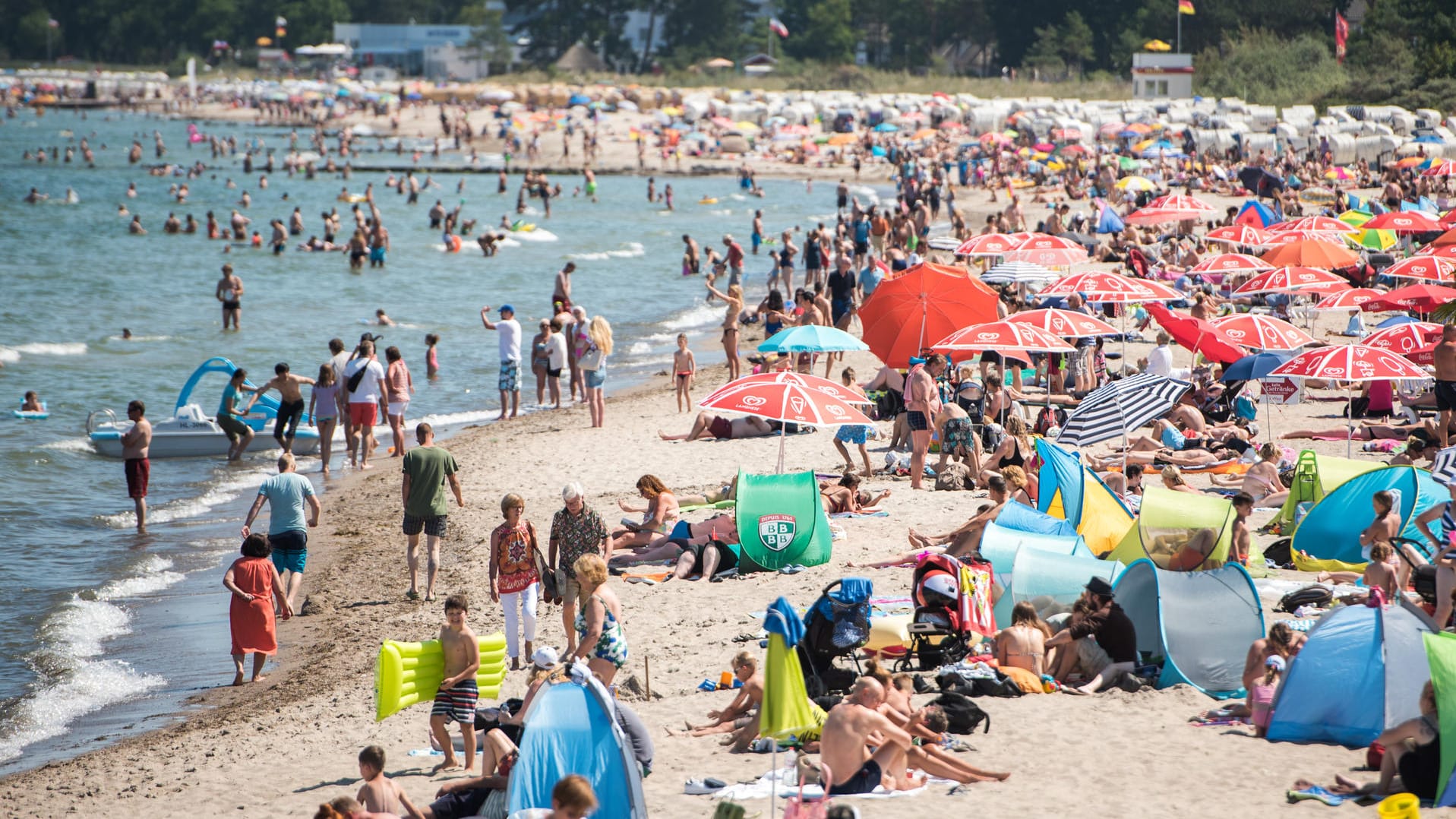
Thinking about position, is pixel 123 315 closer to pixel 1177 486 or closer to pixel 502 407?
pixel 502 407

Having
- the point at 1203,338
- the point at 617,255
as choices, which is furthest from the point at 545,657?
the point at 617,255

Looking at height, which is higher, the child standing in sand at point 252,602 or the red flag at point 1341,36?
the red flag at point 1341,36

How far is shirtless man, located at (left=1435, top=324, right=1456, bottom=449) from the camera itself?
12.9m

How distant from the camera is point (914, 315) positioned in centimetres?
1438

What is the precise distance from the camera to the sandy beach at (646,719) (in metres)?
6.69

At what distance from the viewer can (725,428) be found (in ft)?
50.6

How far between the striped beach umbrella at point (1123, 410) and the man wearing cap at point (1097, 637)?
11.8 ft

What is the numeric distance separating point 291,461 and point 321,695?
1.96 m

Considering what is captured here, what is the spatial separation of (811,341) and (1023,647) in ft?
16.3

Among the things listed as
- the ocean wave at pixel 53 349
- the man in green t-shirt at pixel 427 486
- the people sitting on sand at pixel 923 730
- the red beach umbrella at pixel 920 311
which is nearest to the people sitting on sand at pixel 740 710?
the people sitting on sand at pixel 923 730

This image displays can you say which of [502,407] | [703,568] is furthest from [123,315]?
[703,568]

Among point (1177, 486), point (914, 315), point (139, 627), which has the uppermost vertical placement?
point (914, 315)

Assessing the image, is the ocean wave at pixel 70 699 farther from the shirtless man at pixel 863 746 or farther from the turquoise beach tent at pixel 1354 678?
the turquoise beach tent at pixel 1354 678

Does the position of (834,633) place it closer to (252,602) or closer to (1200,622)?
(1200,622)
